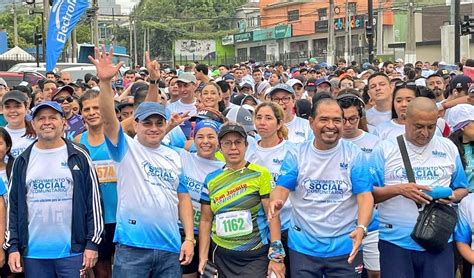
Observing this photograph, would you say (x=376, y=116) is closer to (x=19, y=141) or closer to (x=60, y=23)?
(x=19, y=141)

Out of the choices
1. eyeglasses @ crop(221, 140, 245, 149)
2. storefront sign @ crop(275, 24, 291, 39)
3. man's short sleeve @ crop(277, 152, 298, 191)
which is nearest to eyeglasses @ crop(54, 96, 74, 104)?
eyeglasses @ crop(221, 140, 245, 149)

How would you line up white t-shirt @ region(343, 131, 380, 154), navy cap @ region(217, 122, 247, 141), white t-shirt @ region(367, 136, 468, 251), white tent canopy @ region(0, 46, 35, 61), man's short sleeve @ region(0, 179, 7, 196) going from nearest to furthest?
white t-shirt @ region(367, 136, 468, 251), navy cap @ region(217, 122, 247, 141), man's short sleeve @ region(0, 179, 7, 196), white t-shirt @ region(343, 131, 380, 154), white tent canopy @ region(0, 46, 35, 61)

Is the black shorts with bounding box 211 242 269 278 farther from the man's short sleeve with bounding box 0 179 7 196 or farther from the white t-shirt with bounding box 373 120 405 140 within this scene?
the man's short sleeve with bounding box 0 179 7 196

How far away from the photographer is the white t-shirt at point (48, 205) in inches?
223

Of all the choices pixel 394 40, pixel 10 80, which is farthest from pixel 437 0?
pixel 10 80

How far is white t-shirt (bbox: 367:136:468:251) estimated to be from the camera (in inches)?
218

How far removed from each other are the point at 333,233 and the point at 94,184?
1.97 metres

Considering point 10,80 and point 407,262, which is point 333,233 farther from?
point 10,80

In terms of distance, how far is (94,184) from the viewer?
586 cm

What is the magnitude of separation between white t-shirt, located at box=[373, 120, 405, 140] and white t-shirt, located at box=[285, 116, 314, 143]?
2.79 ft

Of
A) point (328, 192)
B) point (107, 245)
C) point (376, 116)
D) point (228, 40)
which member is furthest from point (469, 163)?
point (228, 40)

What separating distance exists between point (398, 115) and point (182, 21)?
8755 cm

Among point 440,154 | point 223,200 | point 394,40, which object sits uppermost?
point 394,40

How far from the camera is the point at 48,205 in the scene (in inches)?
224
